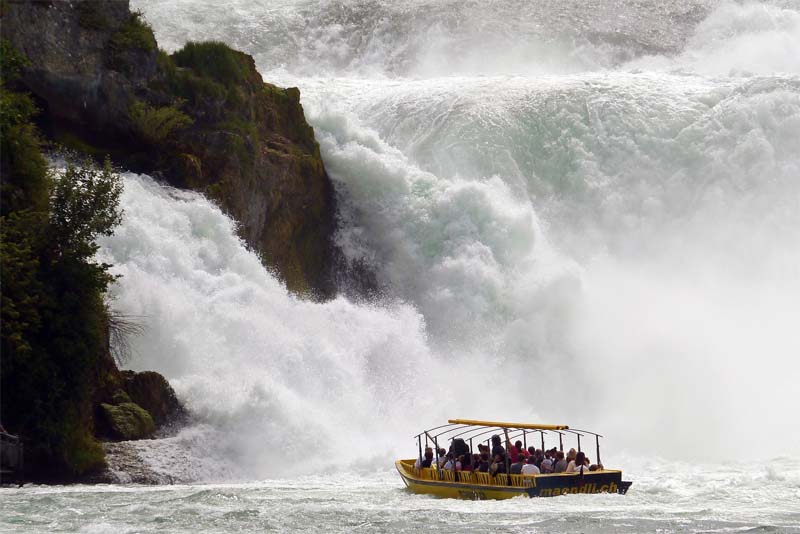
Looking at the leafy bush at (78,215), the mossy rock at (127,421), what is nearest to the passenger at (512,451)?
the mossy rock at (127,421)

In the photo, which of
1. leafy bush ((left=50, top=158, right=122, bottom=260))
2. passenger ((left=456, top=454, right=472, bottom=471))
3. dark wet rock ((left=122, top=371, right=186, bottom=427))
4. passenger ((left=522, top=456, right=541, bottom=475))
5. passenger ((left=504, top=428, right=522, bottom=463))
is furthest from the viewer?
dark wet rock ((left=122, top=371, right=186, bottom=427))

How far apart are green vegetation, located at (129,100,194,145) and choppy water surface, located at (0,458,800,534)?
13693 millimetres

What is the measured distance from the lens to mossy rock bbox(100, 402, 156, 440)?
32594 mm

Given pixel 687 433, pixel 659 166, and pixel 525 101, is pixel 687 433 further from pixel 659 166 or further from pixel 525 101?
pixel 525 101

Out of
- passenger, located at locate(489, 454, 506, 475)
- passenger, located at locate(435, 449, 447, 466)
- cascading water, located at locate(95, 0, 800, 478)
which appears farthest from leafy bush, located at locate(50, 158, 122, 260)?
passenger, located at locate(489, 454, 506, 475)

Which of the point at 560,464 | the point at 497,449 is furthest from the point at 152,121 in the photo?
the point at 560,464

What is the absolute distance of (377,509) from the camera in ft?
90.5

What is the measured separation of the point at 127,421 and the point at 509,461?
8569 mm

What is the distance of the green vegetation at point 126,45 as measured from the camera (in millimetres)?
42062

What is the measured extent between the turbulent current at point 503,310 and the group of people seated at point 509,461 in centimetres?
125

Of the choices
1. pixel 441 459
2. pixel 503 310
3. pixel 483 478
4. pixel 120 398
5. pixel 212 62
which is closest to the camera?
pixel 483 478

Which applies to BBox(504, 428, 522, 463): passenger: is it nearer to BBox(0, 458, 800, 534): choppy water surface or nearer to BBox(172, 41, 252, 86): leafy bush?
BBox(0, 458, 800, 534): choppy water surface

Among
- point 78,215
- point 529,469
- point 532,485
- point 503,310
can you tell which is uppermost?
point 503,310

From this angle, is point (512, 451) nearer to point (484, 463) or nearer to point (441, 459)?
point (484, 463)
